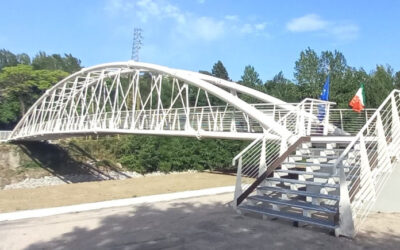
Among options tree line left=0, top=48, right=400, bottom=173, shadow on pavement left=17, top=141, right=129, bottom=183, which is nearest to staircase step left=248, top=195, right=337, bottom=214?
tree line left=0, top=48, right=400, bottom=173

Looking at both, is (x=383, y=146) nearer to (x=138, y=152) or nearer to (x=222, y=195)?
(x=222, y=195)

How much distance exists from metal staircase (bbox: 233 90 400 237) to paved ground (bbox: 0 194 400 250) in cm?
37

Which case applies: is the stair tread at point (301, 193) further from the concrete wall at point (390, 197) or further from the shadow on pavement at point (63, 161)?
the shadow on pavement at point (63, 161)

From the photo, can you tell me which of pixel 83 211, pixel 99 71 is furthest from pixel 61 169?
pixel 83 211

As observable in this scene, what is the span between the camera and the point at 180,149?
3369 cm

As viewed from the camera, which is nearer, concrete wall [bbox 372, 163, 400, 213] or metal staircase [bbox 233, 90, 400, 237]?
metal staircase [bbox 233, 90, 400, 237]

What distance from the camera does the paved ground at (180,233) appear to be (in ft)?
21.7

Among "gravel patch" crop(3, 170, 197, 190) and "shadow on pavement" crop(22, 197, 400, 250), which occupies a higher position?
"shadow on pavement" crop(22, 197, 400, 250)

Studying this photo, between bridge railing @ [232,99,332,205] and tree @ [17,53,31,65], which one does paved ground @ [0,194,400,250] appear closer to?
bridge railing @ [232,99,332,205]

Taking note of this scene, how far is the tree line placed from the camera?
1269 inches

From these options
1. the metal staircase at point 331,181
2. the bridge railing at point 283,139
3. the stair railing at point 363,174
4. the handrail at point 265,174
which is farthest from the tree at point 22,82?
the stair railing at point 363,174

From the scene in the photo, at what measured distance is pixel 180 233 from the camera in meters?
7.50

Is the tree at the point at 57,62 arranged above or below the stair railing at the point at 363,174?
above

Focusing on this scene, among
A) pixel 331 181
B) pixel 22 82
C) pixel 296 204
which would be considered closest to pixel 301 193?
pixel 296 204
